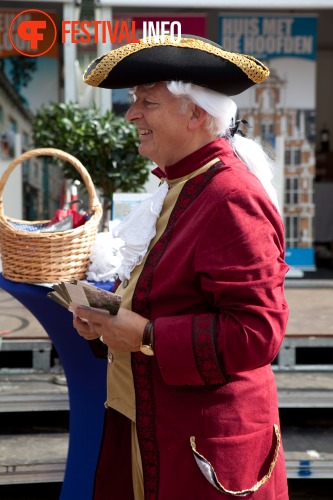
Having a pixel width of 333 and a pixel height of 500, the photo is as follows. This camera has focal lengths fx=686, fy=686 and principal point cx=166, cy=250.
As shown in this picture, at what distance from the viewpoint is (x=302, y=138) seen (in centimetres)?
862

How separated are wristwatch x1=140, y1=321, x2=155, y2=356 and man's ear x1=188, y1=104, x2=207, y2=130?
436 mm

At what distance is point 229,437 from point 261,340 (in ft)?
0.78

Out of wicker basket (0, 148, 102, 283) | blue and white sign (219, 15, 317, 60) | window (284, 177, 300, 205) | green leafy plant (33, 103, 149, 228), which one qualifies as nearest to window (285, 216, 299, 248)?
window (284, 177, 300, 205)

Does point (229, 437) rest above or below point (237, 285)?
below

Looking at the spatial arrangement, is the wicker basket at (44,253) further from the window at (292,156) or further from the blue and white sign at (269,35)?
the window at (292,156)

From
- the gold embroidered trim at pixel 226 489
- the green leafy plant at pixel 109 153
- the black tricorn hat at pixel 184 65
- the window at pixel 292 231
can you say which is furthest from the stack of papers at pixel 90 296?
the window at pixel 292 231

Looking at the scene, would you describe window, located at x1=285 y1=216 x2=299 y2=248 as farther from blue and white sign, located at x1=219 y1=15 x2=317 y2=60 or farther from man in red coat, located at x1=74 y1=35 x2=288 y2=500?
man in red coat, located at x1=74 y1=35 x2=288 y2=500

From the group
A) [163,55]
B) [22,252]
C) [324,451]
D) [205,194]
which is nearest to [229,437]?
[205,194]

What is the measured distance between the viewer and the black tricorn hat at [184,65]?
1.44 m

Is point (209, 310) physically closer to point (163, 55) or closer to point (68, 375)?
point (163, 55)

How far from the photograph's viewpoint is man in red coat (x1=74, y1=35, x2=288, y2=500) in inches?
52.3

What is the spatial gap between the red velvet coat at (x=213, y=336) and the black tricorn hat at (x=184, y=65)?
0.14 meters

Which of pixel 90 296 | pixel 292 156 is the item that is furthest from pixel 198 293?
pixel 292 156

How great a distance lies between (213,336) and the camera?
1327mm
